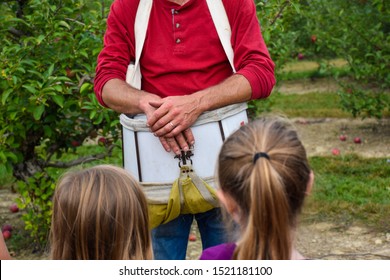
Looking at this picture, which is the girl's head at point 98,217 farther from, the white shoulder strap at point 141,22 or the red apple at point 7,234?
the red apple at point 7,234

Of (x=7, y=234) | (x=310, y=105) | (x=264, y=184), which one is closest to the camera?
(x=264, y=184)

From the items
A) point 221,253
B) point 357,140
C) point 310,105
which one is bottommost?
point 310,105

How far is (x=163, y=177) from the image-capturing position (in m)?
2.79

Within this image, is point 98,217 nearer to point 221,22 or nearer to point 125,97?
point 125,97

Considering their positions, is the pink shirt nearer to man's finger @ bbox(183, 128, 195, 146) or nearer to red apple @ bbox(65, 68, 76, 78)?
man's finger @ bbox(183, 128, 195, 146)

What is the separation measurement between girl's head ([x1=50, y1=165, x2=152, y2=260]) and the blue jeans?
2.07 feet

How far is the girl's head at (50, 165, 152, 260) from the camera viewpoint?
2205mm

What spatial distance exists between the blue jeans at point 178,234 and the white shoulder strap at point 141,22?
579 millimetres

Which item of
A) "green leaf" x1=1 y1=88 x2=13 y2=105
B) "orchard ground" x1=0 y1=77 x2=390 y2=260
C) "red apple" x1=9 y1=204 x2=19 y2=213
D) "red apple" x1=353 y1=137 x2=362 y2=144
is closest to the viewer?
"green leaf" x1=1 y1=88 x2=13 y2=105

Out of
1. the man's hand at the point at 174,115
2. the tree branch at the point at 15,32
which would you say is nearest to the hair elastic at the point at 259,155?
the man's hand at the point at 174,115

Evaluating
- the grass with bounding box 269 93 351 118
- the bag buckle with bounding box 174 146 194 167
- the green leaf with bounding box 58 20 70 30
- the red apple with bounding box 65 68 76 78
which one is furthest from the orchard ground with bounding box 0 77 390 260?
the green leaf with bounding box 58 20 70 30

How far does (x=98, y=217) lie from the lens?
7.21 feet

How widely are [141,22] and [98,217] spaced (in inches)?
35.0

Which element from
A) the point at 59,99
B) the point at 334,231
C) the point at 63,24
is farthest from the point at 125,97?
the point at 334,231
